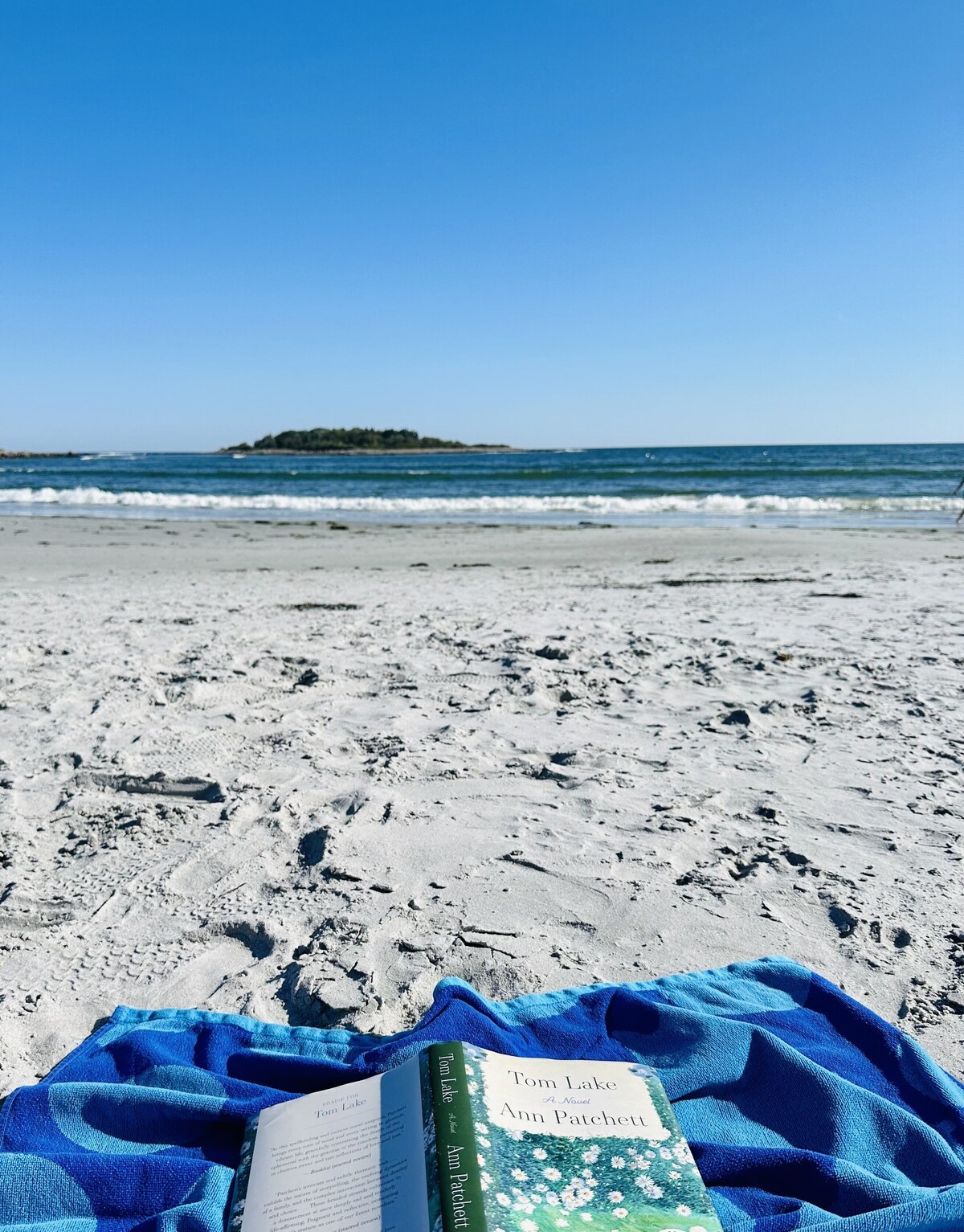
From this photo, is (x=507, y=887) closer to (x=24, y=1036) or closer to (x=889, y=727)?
(x=24, y=1036)

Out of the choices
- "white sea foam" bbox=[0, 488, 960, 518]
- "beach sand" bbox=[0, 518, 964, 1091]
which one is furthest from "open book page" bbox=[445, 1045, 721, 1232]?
"white sea foam" bbox=[0, 488, 960, 518]

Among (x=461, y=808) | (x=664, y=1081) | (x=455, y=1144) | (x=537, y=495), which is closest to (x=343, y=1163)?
(x=455, y=1144)

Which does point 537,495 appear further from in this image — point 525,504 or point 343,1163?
point 343,1163

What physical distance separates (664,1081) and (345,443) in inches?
2435

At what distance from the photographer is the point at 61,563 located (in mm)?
9211

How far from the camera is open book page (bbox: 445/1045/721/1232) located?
1.20m

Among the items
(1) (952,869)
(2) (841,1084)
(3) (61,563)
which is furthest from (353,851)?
(3) (61,563)

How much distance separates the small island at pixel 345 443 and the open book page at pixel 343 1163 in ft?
192

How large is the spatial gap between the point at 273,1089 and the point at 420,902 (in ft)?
2.52

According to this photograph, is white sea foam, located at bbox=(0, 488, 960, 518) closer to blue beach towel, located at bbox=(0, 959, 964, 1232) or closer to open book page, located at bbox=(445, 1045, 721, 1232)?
blue beach towel, located at bbox=(0, 959, 964, 1232)

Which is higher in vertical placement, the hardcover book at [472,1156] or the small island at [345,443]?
the small island at [345,443]

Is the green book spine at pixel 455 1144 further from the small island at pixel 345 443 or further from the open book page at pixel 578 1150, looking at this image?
the small island at pixel 345 443

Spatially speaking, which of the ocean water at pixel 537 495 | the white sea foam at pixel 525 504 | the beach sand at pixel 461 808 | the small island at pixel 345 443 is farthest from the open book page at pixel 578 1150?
the small island at pixel 345 443

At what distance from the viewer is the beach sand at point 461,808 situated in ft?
6.63
